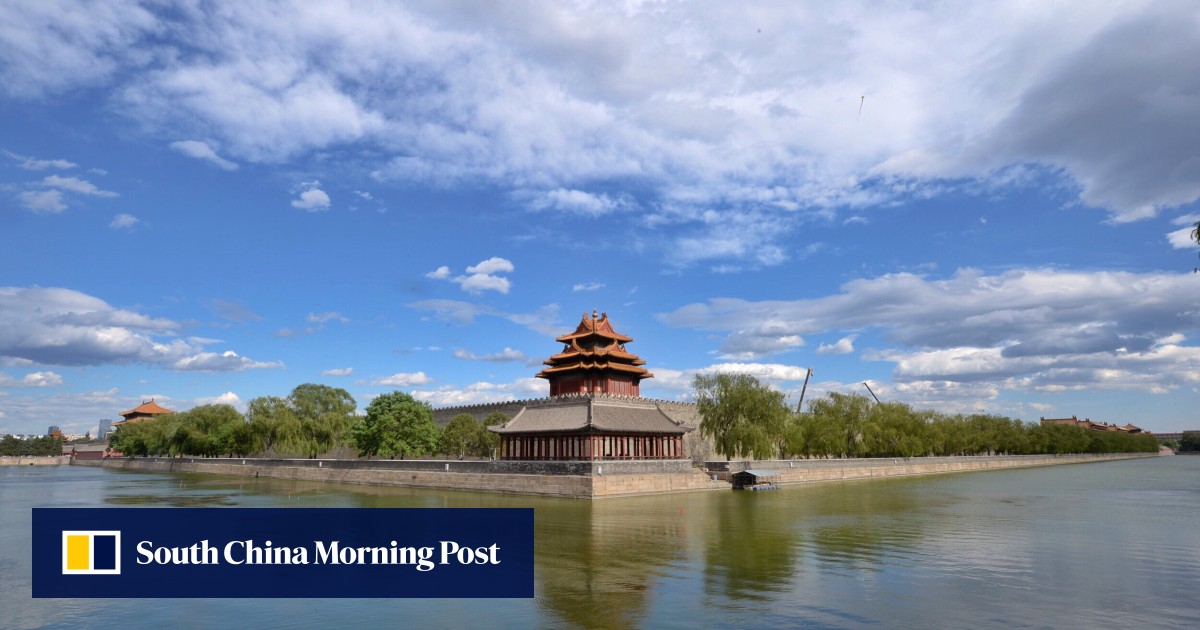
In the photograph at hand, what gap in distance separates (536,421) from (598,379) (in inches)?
487

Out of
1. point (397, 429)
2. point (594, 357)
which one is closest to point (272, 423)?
point (397, 429)

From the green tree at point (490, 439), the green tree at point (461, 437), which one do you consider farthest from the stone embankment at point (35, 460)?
the green tree at point (490, 439)

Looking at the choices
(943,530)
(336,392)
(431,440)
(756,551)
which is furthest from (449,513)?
(336,392)

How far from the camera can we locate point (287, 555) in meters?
24.3

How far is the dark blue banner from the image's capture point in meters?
19.1

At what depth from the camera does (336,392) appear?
3556 inches

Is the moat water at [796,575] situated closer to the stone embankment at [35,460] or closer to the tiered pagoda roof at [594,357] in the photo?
the tiered pagoda roof at [594,357]

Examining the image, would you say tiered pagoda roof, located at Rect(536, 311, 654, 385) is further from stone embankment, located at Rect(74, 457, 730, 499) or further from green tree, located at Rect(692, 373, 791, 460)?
stone embankment, located at Rect(74, 457, 730, 499)

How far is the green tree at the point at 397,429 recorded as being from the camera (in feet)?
200

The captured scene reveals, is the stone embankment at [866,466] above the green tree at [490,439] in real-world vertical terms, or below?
below

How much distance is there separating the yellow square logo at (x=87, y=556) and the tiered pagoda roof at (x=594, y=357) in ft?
137

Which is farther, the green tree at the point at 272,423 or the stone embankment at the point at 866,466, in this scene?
the green tree at the point at 272,423

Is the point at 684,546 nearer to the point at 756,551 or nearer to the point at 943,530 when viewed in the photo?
the point at 756,551

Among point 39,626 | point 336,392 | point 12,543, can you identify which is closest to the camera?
point 39,626
